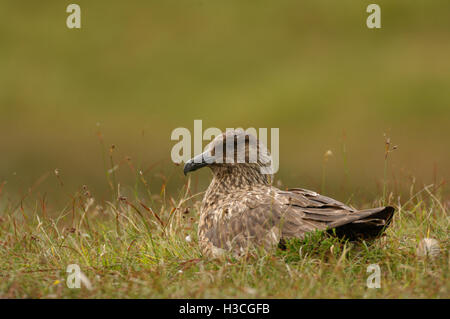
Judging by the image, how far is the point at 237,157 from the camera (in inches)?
241

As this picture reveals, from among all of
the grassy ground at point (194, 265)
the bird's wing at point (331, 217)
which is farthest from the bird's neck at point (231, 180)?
the bird's wing at point (331, 217)

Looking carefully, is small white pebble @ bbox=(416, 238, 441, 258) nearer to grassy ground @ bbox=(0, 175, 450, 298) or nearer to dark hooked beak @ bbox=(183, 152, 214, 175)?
grassy ground @ bbox=(0, 175, 450, 298)

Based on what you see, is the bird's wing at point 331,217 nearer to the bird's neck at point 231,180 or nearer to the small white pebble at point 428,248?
the small white pebble at point 428,248

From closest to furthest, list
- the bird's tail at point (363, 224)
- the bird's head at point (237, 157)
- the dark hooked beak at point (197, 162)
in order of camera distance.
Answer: the bird's tail at point (363, 224) < the dark hooked beak at point (197, 162) < the bird's head at point (237, 157)

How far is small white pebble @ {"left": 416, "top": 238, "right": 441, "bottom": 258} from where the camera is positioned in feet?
16.5

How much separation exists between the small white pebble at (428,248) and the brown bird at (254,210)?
0.26 metres

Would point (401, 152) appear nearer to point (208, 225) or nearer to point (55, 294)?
point (208, 225)

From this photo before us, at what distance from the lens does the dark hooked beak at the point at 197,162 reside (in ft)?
19.2

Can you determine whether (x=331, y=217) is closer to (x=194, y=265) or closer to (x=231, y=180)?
(x=194, y=265)

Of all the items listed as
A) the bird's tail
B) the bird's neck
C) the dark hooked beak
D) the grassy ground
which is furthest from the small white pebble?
the dark hooked beak

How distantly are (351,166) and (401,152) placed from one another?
97 cm

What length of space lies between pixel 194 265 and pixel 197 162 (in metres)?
1.00

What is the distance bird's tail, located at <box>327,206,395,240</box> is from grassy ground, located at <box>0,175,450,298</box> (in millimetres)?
69
